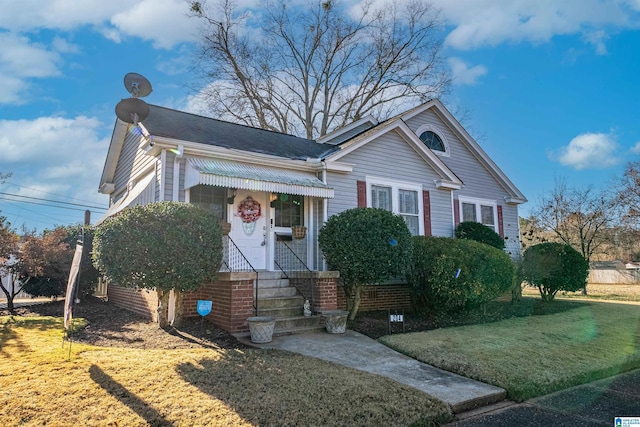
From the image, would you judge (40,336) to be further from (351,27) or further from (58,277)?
(351,27)

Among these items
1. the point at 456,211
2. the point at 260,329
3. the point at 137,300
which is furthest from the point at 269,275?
the point at 456,211

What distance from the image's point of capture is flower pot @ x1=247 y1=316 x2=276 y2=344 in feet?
22.0

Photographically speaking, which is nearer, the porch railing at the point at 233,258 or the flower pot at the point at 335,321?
the flower pot at the point at 335,321

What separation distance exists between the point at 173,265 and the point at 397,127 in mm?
8254

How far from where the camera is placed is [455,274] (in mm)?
9164

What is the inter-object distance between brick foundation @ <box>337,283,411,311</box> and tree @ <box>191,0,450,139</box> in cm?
1672

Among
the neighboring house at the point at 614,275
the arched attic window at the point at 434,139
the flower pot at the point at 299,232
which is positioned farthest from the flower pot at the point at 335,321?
the neighboring house at the point at 614,275

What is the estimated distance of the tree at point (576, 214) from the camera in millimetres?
24422

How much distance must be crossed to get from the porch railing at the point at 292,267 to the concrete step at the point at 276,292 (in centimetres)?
16

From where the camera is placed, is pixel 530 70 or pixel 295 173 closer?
pixel 295 173

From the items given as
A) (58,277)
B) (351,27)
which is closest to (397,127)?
(58,277)

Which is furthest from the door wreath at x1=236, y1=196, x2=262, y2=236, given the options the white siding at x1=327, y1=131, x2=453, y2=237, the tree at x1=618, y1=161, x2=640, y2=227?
the tree at x1=618, y1=161, x2=640, y2=227

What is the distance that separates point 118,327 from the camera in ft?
26.3

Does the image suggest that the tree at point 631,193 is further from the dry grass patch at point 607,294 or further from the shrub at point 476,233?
the shrub at point 476,233
